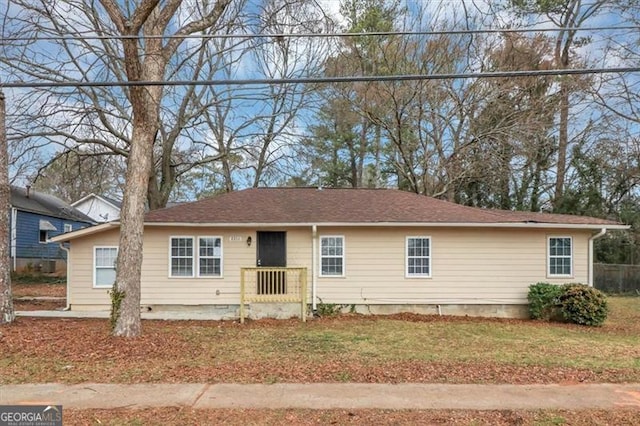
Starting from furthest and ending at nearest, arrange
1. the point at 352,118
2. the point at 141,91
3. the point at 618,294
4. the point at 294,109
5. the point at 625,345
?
the point at 352,118, the point at 294,109, the point at 618,294, the point at 625,345, the point at 141,91

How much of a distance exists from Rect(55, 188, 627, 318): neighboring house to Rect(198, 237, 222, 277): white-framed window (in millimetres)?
27

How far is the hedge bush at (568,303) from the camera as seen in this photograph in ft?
35.4

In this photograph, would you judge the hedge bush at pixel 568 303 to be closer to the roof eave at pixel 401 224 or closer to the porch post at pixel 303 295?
the roof eave at pixel 401 224

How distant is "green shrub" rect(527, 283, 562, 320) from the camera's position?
11305 millimetres

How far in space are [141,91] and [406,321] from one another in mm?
7843

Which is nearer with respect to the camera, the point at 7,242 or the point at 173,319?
the point at 7,242

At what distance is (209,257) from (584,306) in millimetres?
9654

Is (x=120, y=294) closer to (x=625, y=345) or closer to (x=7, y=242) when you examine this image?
(x=7, y=242)

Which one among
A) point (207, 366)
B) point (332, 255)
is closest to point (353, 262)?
point (332, 255)

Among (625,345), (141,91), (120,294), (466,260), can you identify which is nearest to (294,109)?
(466,260)

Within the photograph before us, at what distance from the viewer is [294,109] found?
19.4 m

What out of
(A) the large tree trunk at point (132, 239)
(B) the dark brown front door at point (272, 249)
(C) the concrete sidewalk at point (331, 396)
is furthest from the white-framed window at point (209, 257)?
(C) the concrete sidewalk at point (331, 396)

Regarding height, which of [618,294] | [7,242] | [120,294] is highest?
[7,242]

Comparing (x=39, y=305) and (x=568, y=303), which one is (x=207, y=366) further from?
(x=39, y=305)
